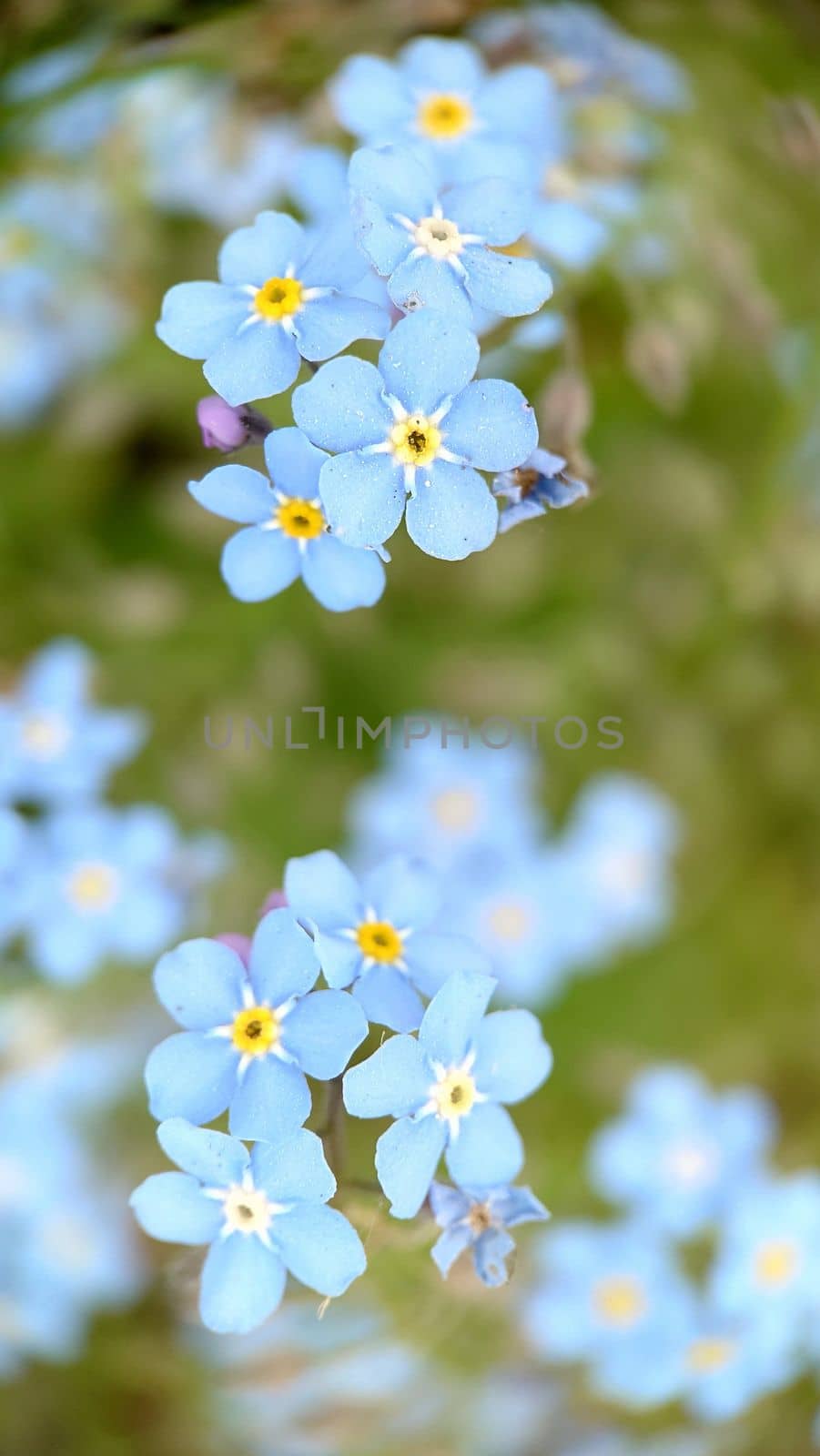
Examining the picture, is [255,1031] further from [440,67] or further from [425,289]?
[440,67]

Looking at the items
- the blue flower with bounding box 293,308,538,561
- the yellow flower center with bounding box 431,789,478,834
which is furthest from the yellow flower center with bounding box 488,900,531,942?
the blue flower with bounding box 293,308,538,561

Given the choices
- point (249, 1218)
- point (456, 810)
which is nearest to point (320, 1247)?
point (249, 1218)

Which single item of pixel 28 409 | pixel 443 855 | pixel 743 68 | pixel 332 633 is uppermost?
pixel 743 68

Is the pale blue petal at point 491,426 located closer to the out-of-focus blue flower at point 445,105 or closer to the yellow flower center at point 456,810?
the out-of-focus blue flower at point 445,105

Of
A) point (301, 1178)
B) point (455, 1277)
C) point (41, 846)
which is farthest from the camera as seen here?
point (41, 846)

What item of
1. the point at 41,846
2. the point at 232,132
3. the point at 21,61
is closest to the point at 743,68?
the point at 232,132

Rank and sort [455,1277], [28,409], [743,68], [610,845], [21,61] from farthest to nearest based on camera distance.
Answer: [610,845] < [28,409] < [743,68] < [21,61] < [455,1277]

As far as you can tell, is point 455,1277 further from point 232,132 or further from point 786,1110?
point 232,132

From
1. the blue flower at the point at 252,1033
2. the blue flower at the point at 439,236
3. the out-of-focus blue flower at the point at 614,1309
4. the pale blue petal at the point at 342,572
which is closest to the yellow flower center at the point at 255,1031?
the blue flower at the point at 252,1033
